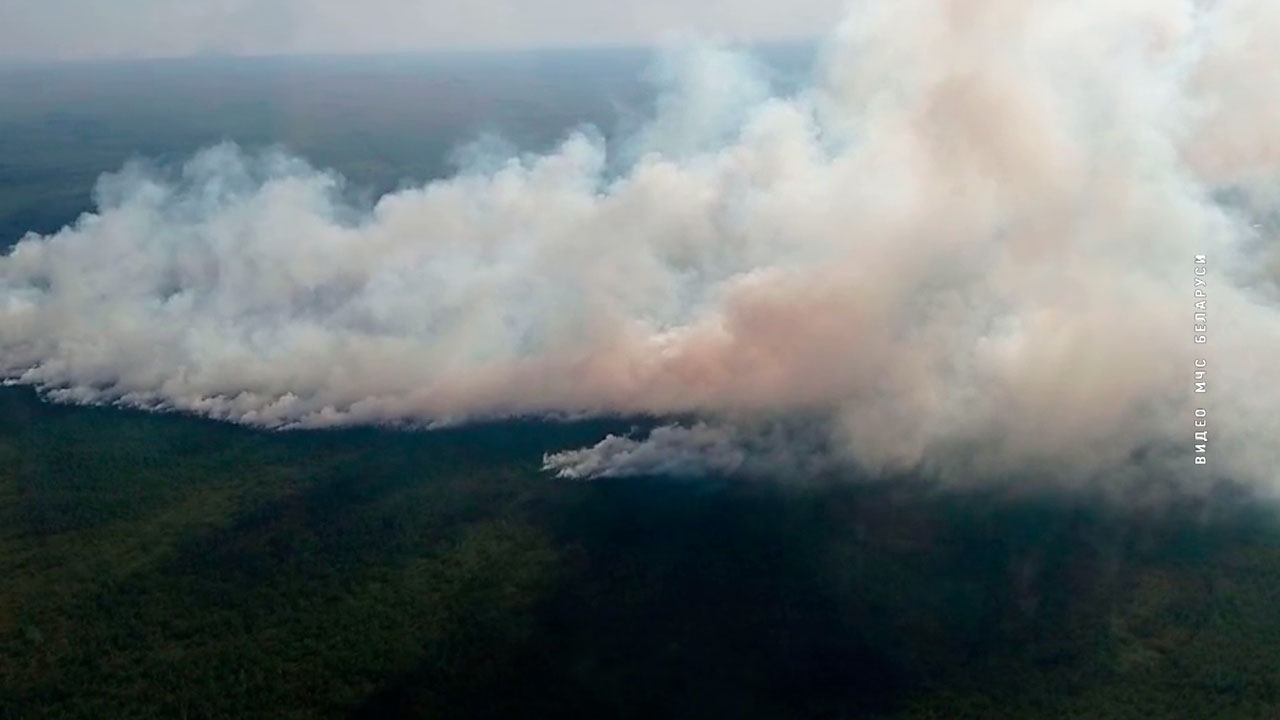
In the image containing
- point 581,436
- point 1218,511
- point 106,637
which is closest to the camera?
point 106,637

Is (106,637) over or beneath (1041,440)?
beneath

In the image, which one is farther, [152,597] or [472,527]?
[472,527]

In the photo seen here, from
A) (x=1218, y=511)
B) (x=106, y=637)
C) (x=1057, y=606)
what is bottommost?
(x=106, y=637)

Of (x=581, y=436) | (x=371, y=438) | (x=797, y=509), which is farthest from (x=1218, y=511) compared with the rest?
(x=371, y=438)

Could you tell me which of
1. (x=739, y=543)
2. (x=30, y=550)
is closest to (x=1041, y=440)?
(x=739, y=543)

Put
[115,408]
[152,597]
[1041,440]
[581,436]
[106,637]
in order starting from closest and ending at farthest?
[106,637], [152,597], [1041,440], [581,436], [115,408]

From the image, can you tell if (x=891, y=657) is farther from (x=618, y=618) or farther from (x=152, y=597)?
(x=152, y=597)
